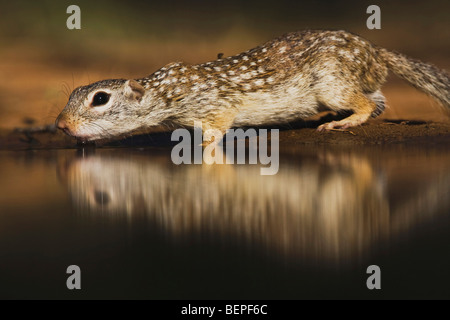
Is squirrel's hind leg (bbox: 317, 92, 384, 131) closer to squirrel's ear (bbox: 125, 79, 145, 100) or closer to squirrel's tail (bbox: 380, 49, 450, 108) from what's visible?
squirrel's tail (bbox: 380, 49, 450, 108)

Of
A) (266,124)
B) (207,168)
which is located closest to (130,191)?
(207,168)

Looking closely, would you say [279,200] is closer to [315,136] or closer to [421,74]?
[315,136]

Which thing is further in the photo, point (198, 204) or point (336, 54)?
point (336, 54)

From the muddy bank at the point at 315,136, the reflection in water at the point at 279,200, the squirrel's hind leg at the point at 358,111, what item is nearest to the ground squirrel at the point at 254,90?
the squirrel's hind leg at the point at 358,111

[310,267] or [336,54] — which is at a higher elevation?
[336,54]

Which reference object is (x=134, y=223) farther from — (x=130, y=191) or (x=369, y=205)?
(x=369, y=205)

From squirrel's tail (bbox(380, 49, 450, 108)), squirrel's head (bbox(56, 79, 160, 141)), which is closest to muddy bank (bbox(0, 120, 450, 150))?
squirrel's tail (bbox(380, 49, 450, 108))

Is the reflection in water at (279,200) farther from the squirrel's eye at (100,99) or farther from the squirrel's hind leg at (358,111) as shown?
the squirrel's hind leg at (358,111)
